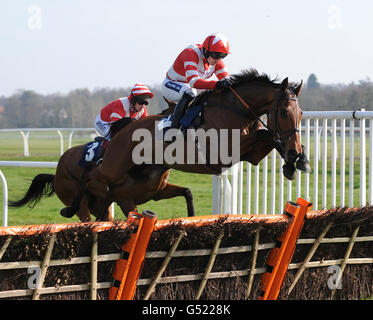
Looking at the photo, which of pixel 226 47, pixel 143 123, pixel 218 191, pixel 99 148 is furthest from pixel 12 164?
pixel 226 47

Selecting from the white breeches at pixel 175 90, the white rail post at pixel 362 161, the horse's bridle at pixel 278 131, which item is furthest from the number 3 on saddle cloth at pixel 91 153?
the white rail post at pixel 362 161

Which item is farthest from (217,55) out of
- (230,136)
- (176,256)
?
(176,256)

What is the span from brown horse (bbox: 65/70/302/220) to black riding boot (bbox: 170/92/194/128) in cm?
11

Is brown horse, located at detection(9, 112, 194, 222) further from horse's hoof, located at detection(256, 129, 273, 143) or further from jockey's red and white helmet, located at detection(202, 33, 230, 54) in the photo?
horse's hoof, located at detection(256, 129, 273, 143)

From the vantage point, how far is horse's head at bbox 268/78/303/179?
452cm

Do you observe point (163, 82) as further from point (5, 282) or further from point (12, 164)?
point (5, 282)

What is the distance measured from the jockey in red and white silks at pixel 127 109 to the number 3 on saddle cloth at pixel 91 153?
11cm

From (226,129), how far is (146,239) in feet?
5.96

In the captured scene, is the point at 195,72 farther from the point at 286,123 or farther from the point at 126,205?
the point at 126,205

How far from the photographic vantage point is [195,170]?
16.2 ft

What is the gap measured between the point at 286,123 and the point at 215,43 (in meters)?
0.90

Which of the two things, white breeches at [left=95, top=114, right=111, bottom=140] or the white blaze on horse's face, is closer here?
the white blaze on horse's face

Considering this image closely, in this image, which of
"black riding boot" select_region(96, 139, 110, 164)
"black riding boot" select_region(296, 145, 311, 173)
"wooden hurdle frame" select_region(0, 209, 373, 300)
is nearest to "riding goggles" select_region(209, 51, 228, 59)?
"black riding boot" select_region(296, 145, 311, 173)

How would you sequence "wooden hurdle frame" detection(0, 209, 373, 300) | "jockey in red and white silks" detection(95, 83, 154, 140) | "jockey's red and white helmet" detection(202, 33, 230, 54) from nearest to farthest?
"wooden hurdle frame" detection(0, 209, 373, 300), "jockey's red and white helmet" detection(202, 33, 230, 54), "jockey in red and white silks" detection(95, 83, 154, 140)
